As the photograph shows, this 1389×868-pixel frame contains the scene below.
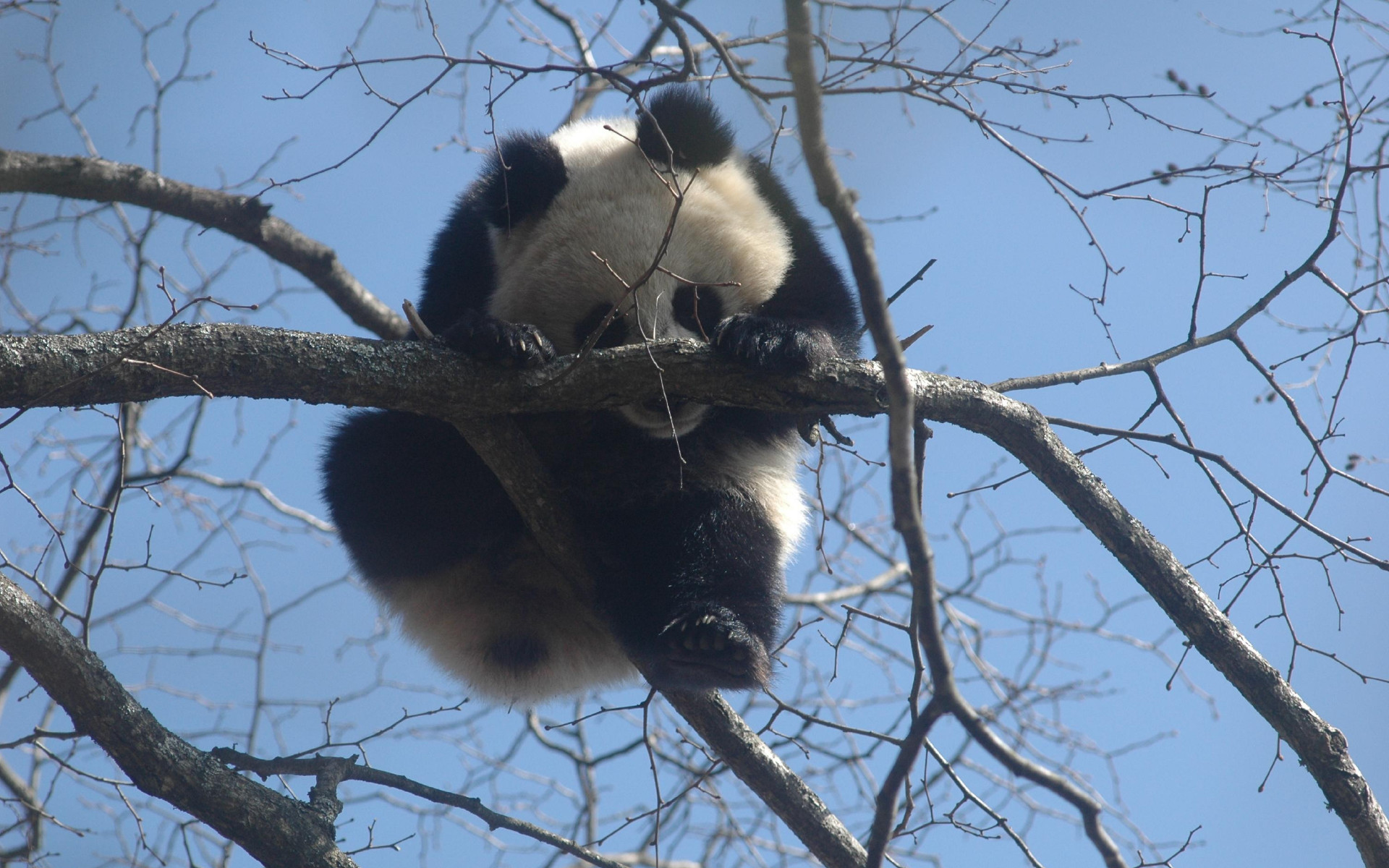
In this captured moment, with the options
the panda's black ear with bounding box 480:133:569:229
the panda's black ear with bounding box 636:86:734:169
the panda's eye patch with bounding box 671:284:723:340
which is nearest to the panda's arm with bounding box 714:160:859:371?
the panda's eye patch with bounding box 671:284:723:340

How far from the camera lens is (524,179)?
3596mm

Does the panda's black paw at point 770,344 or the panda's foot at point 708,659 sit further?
the panda's foot at point 708,659

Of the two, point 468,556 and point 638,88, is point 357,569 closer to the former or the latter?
point 468,556

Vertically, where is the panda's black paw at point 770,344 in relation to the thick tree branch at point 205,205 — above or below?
below

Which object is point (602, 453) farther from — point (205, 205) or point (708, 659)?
point (205, 205)

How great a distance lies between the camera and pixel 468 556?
11.8ft

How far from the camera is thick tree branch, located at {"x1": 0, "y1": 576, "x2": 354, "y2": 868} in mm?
2260

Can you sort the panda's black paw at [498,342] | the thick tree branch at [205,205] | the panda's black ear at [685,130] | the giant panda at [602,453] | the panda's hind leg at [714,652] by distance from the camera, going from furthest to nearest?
the thick tree branch at [205,205]
the panda's black ear at [685,130]
the giant panda at [602,453]
the panda's hind leg at [714,652]
the panda's black paw at [498,342]

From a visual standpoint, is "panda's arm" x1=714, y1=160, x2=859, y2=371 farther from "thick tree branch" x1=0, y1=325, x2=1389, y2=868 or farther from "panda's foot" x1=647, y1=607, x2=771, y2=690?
"panda's foot" x1=647, y1=607, x2=771, y2=690

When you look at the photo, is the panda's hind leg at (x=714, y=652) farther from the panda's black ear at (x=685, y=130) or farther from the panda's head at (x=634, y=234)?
the panda's black ear at (x=685, y=130)

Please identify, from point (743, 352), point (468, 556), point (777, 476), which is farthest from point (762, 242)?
point (468, 556)

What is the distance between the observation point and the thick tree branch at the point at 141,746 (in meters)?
2.26

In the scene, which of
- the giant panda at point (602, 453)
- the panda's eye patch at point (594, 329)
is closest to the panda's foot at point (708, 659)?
the giant panda at point (602, 453)

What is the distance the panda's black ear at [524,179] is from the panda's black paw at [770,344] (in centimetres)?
130
